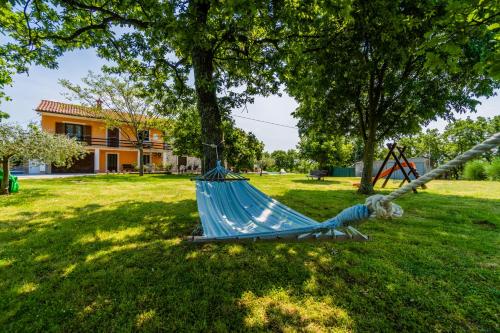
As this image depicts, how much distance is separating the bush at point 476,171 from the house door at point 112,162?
2727cm

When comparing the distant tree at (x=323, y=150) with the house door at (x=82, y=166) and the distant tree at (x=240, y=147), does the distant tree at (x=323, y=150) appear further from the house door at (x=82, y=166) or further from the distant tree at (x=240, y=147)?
the house door at (x=82, y=166)

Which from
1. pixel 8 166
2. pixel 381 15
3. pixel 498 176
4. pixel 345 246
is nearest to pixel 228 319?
pixel 345 246

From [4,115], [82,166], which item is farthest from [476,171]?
[82,166]

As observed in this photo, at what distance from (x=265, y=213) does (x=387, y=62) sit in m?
6.41

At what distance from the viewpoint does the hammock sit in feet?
3.98

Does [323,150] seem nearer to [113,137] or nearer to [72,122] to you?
[113,137]

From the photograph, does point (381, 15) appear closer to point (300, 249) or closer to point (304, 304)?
point (300, 249)

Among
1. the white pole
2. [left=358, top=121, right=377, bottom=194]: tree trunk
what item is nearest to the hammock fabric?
[left=358, top=121, right=377, bottom=194]: tree trunk

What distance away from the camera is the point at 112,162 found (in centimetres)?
2067

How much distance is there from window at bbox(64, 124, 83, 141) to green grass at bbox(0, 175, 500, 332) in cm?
1801

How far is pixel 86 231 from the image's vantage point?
363 centimetres

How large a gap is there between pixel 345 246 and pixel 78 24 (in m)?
7.51

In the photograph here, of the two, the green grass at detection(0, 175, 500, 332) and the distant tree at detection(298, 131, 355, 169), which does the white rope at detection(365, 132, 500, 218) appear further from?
the distant tree at detection(298, 131, 355, 169)

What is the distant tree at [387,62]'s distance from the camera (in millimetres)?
2750
